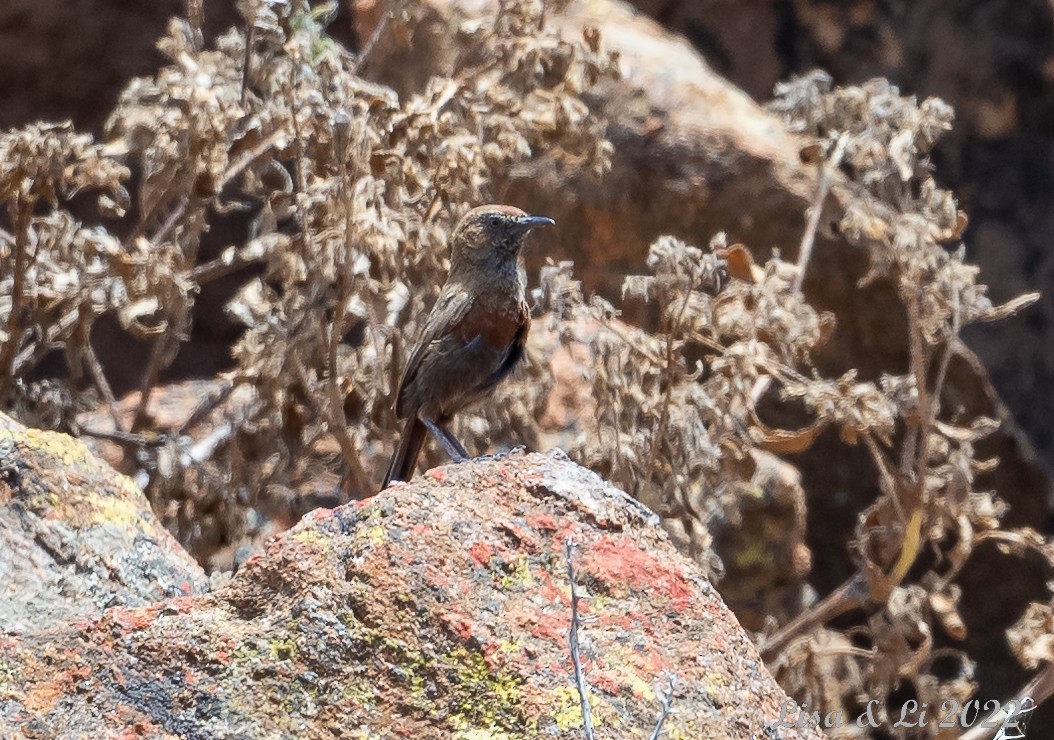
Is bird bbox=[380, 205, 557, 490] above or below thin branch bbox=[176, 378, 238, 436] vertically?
above

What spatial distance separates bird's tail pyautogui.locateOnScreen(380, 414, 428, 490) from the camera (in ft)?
17.7

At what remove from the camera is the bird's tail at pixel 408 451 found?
5.39 m

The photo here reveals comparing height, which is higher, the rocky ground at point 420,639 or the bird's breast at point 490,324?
the rocky ground at point 420,639

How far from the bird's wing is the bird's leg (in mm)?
157

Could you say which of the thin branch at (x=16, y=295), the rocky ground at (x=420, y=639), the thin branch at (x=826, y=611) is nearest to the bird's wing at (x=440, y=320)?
the thin branch at (x=16, y=295)

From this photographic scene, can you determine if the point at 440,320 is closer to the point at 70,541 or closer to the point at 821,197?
the point at 821,197

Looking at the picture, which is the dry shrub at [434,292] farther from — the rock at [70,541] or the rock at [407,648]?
the rock at [407,648]

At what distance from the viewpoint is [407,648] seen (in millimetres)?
2670

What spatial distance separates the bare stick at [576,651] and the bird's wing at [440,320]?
2.49m

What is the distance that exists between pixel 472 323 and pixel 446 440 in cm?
44

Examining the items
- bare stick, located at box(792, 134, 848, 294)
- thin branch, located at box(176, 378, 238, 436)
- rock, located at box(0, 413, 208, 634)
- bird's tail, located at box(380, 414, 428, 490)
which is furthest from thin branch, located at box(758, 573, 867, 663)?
rock, located at box(0, 413, 208, 634)

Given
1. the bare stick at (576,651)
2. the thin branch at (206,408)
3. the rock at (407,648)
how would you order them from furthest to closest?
the thin branch at (206,408) < the rock at (407,648) < the bare stick at (576,651)

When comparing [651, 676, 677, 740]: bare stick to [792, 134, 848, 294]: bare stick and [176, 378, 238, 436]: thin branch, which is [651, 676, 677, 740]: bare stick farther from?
[176, 378, 238, 436]: thin branch

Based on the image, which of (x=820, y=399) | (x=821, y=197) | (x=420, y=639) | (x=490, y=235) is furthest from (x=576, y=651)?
(x=821, y=197)
